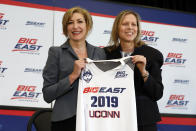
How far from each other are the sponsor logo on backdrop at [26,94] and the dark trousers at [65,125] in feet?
5.81

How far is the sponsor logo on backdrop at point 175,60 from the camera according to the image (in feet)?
13.9

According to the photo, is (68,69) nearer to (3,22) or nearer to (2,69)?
(2,69)

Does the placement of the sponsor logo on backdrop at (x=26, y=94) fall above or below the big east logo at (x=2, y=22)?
below

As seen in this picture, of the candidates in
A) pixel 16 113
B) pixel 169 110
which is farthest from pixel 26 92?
pixel 169 110

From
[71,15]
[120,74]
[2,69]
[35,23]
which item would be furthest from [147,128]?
[35,23]

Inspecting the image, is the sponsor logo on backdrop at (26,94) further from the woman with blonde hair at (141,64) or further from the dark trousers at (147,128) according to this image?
the dark trousers at (147,128)

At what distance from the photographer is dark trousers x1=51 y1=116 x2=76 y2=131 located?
1.77 meters

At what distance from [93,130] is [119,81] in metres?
0.36

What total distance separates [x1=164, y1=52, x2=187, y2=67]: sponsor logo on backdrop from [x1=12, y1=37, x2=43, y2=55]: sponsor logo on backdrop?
1881 millimetres

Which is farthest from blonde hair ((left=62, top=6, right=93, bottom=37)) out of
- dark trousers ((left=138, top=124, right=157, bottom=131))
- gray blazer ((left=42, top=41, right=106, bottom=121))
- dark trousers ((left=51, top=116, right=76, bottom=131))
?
dark trousers ((left=138, top=124, right=157, bottom=131))

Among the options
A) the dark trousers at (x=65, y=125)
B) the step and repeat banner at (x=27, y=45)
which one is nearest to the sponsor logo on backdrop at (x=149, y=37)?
the step and repeat banner at (x=27, y=45)

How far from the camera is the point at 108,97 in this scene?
1.87 meters

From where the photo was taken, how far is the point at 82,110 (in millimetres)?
1776

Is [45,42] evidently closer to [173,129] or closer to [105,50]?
[105,50]
